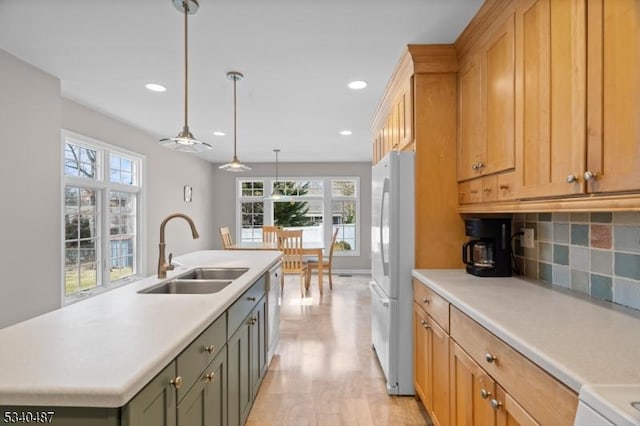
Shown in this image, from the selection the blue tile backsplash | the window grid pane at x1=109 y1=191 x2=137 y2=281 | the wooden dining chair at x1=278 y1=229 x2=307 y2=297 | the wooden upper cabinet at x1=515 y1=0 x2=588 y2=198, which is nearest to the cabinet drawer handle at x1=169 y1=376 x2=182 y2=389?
Answer: the wooden upper cabinet at x1=515 y1=0 x2=588 y2=198

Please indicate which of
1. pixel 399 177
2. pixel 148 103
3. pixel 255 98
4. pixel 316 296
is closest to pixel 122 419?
pixel 399 177

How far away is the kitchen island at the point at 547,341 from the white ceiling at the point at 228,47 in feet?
5.24

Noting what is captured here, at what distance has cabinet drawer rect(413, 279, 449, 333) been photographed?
5.65 feet

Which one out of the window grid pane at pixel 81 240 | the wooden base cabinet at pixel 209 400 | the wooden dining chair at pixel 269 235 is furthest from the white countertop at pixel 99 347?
the wooden dining chair at pixel 269 235

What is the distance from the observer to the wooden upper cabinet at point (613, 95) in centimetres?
101

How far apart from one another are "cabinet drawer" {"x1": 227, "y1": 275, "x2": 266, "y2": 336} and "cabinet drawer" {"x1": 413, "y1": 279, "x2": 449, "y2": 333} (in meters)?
1.08

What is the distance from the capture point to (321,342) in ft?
11.1

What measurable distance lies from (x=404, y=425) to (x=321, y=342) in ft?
4.66

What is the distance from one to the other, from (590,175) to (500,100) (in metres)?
0.78

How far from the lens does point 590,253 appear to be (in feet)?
5.21

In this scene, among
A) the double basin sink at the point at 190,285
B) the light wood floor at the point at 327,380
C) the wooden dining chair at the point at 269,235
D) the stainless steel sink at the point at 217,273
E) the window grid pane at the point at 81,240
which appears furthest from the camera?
the wooden dining chair at the point at 269,235

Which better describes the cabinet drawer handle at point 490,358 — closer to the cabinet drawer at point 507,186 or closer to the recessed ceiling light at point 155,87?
the cabinet drawer at point 507,186

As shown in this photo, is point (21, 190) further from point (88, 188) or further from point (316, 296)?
point (316, 296)

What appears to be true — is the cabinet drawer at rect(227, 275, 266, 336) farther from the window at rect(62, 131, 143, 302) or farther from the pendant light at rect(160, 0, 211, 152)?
the window at rect(62, 131, 143, 302)
